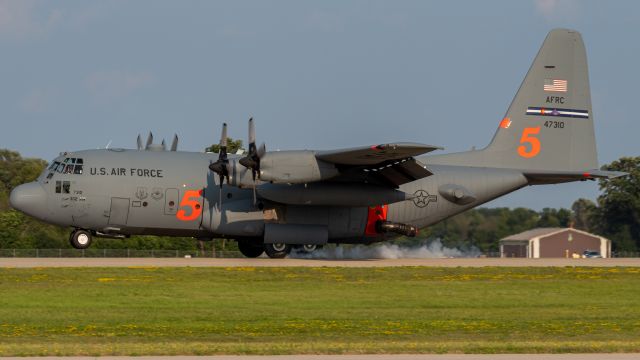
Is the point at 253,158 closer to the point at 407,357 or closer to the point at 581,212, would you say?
the point at 407,357

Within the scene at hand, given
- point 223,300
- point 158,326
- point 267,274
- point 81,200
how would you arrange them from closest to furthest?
point 158,326 < point 223,300 < point 267,274 < point 81,200

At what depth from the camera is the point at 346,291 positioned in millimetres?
25578

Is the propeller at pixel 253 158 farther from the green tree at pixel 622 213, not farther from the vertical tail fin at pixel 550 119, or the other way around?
the green tree at pixel 622 213

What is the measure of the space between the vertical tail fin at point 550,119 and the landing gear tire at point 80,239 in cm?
1387

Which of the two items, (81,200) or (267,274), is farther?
(81,200)

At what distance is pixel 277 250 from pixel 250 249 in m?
2.13

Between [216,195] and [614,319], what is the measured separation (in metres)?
14.9

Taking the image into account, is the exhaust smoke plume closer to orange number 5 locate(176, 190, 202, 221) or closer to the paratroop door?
orange number 5 locate(176, 190, 202, 221)

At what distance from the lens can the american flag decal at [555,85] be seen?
3634cm

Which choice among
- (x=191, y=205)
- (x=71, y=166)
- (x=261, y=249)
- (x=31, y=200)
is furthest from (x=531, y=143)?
(x=31, y=200)

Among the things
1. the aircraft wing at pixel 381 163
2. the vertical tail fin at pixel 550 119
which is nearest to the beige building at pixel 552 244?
the vertical tail fin at pixel 550 119

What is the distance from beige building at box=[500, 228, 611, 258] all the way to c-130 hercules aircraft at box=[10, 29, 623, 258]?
36.6 m

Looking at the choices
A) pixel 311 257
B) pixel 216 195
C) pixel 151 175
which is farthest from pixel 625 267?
pixel 151 175

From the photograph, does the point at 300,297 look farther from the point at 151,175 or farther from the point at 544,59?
the point at 544,59
